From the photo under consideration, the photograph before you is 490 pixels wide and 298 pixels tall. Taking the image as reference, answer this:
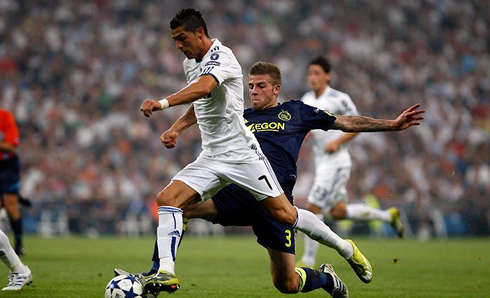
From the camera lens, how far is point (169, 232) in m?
6.12

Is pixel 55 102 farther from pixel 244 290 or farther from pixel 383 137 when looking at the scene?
pixel 244 290

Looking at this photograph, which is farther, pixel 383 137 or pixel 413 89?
pixel 413 89

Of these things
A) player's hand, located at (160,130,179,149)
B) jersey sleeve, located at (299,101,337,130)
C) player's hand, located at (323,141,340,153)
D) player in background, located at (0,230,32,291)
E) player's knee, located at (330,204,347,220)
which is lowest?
player in background, located at (0,230,32,291)

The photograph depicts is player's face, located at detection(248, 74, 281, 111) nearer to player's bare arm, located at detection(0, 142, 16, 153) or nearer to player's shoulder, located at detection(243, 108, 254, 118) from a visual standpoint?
player's shoulder, located at detection(243, 108, 254, 118)

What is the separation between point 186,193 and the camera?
6344 millimetres

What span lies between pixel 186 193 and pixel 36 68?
686 inches

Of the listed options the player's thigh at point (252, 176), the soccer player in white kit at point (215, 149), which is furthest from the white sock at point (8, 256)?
the player's thigh at point (252, 176)

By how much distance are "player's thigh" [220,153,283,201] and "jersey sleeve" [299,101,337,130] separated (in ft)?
2.81

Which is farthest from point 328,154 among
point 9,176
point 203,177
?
point 203,177

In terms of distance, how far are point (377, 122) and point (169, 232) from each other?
215cm

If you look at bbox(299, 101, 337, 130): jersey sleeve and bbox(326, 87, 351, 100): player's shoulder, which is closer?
bbox(299, 101, 337, 130): jersey sleeve

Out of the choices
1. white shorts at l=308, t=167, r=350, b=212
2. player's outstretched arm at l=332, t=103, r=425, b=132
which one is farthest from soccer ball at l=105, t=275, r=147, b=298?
white shorts at l=308, t=167, r=350, b=212

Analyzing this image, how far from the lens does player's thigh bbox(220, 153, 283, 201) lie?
254 inches

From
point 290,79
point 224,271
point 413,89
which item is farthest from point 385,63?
point 224,271
